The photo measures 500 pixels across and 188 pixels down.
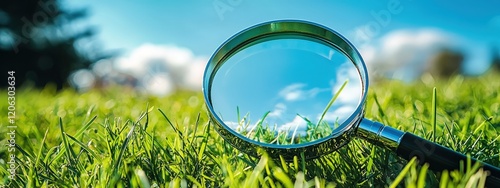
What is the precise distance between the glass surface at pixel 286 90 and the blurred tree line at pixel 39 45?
1772 centimetres

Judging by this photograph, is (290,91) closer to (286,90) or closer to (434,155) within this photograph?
(286,90)

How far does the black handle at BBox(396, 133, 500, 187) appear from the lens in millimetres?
1288

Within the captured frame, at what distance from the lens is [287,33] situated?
1664mm

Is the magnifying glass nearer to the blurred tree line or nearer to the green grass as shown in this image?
the green grass

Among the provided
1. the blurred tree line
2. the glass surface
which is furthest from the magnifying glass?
the blurred tree line

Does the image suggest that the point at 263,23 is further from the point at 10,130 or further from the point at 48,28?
the point at 48,28

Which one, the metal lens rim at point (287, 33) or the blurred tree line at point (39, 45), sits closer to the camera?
the metal lens rim at point (287, 33)

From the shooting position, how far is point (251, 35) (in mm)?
1639

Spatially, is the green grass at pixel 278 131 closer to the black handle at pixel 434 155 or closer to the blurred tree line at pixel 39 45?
the black handle at pixel 434 155

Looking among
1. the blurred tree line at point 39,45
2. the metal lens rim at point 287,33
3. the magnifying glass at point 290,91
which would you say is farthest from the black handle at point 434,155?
the blurred tree line at point 39,45

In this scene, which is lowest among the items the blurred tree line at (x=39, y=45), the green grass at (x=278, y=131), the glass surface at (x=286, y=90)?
the green grass at (x=278, y=131)

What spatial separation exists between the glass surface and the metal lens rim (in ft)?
0.10

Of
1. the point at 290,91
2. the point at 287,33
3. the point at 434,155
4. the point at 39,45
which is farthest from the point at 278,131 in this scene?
the point at 39,45

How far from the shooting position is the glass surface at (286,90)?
5.32 feet
